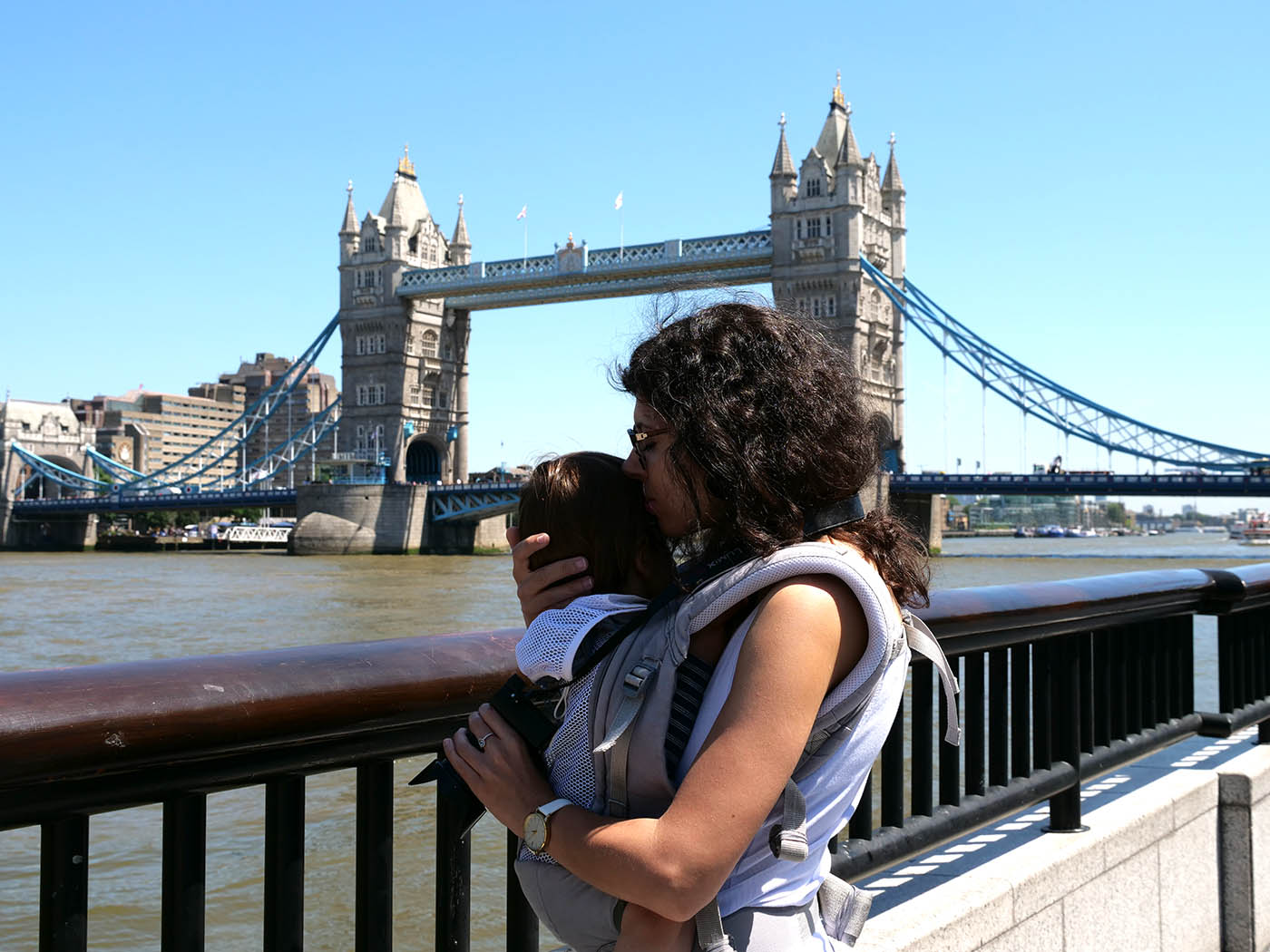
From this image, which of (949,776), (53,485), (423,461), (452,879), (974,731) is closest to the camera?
(452,879)

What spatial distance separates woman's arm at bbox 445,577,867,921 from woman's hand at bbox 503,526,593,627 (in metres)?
0.21

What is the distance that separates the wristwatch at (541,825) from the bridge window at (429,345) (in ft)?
159

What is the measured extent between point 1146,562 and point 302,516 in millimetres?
25706

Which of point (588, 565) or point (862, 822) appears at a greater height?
point (588, 565)

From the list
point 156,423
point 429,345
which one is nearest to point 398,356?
point 429,345

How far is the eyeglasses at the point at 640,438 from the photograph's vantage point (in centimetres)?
105

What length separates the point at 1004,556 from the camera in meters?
31.8

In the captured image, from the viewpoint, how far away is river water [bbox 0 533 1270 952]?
3662mm

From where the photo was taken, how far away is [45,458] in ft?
198

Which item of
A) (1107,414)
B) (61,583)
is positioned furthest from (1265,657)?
(1107,414)

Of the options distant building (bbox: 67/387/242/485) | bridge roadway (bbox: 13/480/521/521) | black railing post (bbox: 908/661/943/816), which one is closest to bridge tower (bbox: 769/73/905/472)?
bridge roadway (bbox: 13/480/521/521)

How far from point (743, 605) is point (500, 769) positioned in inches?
9.3

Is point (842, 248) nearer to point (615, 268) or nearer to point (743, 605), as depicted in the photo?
point (615, 268)

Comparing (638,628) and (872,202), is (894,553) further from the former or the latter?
(872,202)
